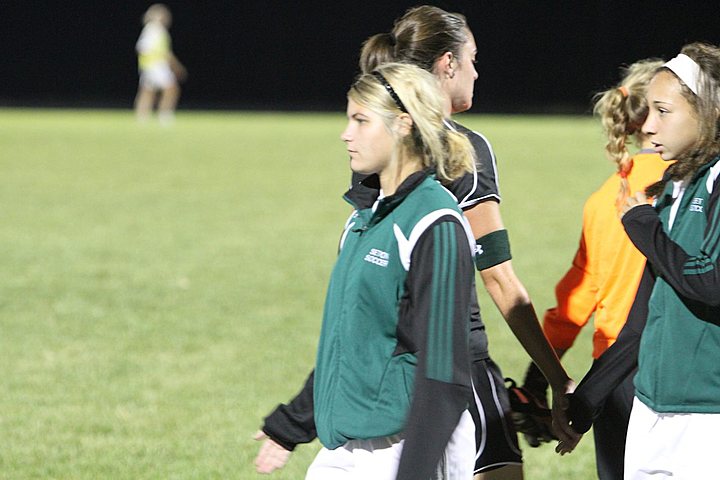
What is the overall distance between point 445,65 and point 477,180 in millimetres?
386

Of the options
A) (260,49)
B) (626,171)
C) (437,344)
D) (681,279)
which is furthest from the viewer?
(260,49)

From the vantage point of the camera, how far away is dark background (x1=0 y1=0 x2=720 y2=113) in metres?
37.7

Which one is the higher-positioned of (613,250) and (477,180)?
(477,180)

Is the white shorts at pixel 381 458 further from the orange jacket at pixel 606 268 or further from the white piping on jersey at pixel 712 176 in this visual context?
the orange jacket at pixel 606 268

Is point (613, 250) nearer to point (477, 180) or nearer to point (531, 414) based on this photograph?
point (531, 414)

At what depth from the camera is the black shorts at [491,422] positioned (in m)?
3.60

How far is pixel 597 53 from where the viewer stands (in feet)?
122

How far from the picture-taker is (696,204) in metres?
3.17

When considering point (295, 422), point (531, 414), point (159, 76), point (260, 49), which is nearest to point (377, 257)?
point (295, 422)

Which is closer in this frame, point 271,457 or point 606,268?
point 271,457

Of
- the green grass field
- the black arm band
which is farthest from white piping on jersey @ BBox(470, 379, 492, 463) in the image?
the green grass field

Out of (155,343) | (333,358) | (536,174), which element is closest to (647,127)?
(333,358)

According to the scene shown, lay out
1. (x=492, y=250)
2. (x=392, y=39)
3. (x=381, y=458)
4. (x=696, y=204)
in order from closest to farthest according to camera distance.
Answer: (x=381, y=458) → (x=696, y=204) → (x=492, y=250) → (x=392, y=39)

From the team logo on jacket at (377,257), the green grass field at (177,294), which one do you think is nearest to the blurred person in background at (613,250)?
the team logo on jacket at (377,257)
